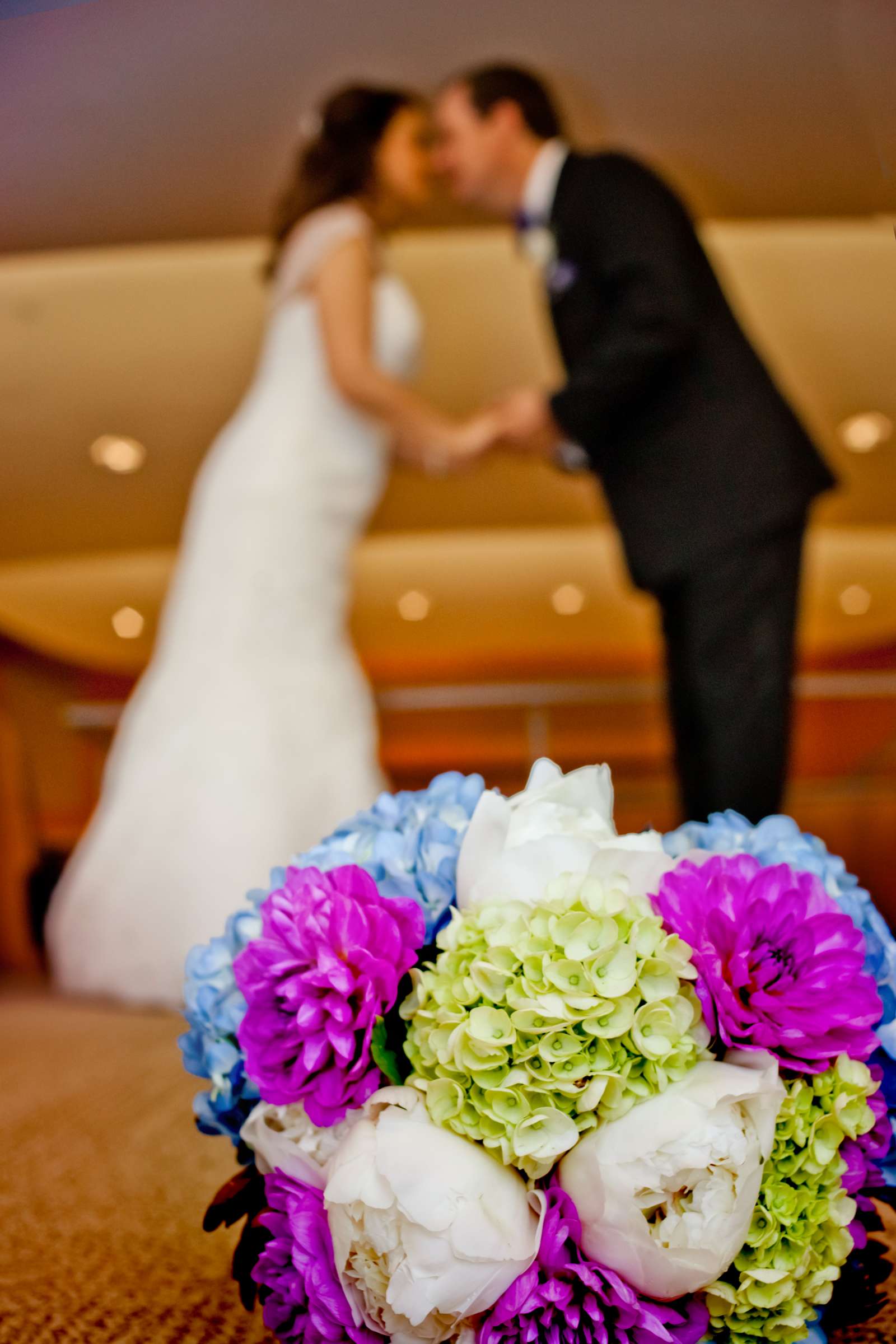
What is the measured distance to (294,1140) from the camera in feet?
1.00

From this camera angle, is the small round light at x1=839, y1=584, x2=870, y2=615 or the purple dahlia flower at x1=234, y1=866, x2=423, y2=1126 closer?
the purple dahlia flower at x1=234, y1=866, x2=423, y2=1126

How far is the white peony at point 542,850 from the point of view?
0.30 metres

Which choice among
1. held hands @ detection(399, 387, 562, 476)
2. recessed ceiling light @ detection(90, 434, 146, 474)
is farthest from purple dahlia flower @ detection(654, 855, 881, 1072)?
recessed ceiling light @ detection(90, 434, 146, 474)

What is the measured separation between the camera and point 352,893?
303 mm

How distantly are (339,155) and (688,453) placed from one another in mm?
1057

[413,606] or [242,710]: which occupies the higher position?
[242,710]

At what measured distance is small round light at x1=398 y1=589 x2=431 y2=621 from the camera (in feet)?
7.11

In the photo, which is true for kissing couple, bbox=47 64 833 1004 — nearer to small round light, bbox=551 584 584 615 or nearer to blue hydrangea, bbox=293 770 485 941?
small round light, bbox=551 584 584 615

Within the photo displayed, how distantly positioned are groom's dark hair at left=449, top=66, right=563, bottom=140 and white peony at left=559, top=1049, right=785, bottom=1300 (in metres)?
1.75

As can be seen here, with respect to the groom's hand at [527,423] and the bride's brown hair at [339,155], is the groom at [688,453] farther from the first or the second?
the bride's brown hair at [339,155]

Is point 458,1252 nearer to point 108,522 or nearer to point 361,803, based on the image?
point 361,803

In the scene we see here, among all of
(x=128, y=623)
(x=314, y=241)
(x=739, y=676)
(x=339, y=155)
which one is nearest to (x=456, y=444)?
(x=314, y=241)

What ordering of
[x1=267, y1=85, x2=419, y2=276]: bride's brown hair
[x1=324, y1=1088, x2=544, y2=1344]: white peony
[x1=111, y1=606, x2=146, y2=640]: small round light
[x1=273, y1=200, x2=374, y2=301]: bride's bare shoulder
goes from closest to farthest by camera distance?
[x1=324, y1=1088, x2=544, y2=1344]: white peony < [x1=273, y1=200, x2=374, y2=301]: bride's bare shoulder < [x1=267, y1=85, x2=419, y2=276]: bride's brown hair < [x1=111, y1=606, x2=146, y2=640]: small round light

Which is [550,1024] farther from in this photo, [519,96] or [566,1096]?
[519,96]
